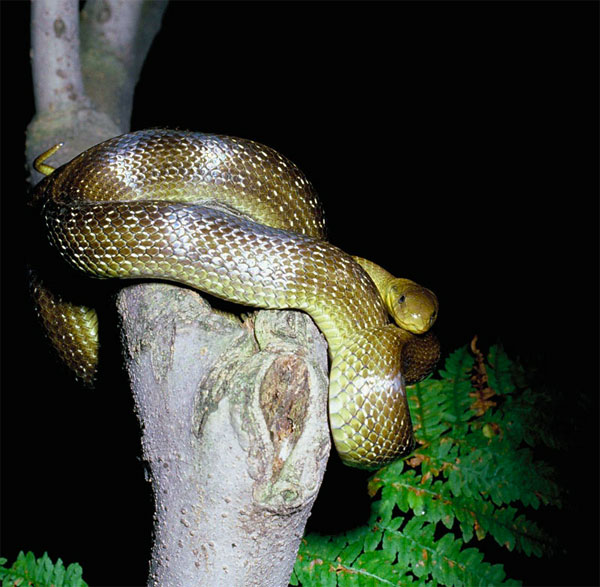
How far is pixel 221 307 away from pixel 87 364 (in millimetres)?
580

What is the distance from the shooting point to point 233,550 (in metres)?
1.10

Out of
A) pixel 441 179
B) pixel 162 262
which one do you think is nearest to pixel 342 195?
pixel 441 179

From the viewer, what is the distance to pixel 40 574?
1.81m

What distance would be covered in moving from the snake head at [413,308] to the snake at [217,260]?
92 millimetres

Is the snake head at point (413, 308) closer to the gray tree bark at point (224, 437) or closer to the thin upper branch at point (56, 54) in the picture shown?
the gray tree bark at point (224, 437)

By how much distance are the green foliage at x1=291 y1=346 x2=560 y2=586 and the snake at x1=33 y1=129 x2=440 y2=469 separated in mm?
276

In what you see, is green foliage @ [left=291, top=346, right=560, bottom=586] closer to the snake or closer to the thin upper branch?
the snake

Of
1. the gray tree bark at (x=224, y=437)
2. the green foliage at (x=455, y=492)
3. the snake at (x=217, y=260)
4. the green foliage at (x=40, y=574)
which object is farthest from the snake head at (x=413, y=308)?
the green foliage at (x=40, y=574)

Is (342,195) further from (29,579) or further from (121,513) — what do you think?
(29,579)

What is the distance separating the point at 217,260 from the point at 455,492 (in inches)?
43.6

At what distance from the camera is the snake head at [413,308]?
6.81 ft

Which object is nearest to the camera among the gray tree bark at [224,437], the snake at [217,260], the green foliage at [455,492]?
the gray tree bark at [224,437]

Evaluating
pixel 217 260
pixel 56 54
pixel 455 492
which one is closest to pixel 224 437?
pixel 217 260

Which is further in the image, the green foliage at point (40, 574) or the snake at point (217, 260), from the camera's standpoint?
the green foliage at point (40, 574)
